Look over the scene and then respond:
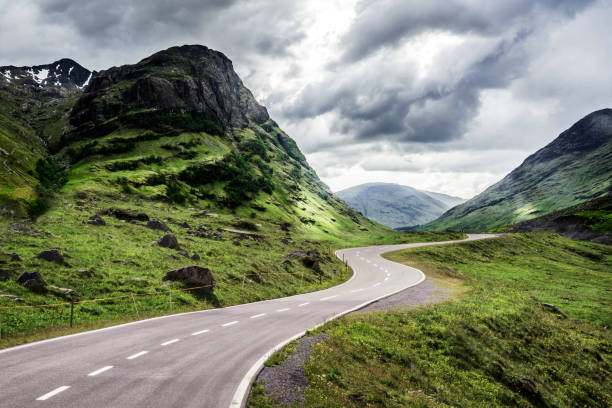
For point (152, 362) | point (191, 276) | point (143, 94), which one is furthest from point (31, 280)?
point (143, 94)

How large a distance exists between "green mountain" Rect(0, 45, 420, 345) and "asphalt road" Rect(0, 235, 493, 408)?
144 inches

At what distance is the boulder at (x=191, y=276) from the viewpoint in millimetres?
25438

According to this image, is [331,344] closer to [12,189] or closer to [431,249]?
[12,189]

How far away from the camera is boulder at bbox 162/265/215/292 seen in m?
25.4

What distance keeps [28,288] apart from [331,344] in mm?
19073

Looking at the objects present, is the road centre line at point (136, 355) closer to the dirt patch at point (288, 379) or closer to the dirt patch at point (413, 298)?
the dirt patch at point (288, 379)

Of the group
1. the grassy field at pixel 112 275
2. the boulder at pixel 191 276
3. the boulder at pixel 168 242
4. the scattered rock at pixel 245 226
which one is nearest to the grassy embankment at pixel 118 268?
the grassy field at pixel 112 275

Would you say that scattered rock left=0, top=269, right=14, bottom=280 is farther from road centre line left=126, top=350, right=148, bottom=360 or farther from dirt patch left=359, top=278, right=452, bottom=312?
dirt patch left=359, top=278, right=452, bottom=312

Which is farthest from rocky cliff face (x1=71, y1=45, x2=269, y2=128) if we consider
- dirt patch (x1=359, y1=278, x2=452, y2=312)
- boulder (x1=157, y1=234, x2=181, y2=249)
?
dirt patch (x1=359, y1=278, x2=452, y2=312)

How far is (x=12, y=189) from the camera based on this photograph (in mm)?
43094

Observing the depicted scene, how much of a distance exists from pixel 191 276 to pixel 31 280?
33.3 feet

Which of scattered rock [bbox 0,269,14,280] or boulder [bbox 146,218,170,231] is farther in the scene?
boulder [bbox 146,218,170,231]

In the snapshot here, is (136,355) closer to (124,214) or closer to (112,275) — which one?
(112,275)

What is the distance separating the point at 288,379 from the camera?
9.72 m
